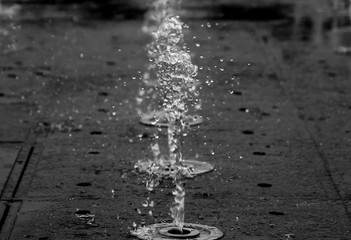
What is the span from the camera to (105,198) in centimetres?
538

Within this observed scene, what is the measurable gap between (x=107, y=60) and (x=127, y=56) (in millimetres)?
200

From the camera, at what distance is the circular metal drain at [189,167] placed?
5.88m

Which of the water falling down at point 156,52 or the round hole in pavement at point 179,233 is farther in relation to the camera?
the water falling down at point 156,52

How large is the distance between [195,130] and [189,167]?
914 mm

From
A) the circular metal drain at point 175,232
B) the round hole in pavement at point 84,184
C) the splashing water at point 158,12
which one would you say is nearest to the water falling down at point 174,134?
the circular metal drain at point 175,232

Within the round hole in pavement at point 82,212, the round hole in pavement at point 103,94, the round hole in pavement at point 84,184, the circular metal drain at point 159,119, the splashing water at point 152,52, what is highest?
the splashing water at point 152,52

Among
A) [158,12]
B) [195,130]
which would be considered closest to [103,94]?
[195,130]

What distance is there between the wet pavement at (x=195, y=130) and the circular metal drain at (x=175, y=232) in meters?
0.06

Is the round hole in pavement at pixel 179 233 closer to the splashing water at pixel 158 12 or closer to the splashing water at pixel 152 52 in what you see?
the splashing water at pixel 152 52

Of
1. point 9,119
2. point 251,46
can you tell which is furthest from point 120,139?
point 251,46

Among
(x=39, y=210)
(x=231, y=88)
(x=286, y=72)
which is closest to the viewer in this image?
(x=39, y=210)

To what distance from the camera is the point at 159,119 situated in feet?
23.2

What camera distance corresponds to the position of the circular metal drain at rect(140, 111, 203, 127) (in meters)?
7.00

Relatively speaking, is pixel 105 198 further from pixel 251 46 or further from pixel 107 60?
pixel 251 46
